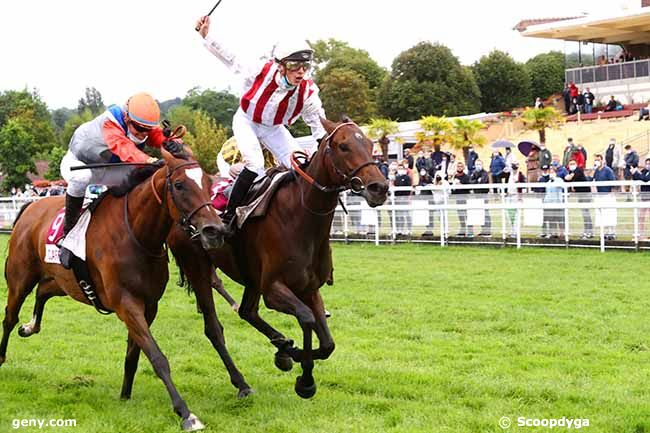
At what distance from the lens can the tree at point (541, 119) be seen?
40.5 meters

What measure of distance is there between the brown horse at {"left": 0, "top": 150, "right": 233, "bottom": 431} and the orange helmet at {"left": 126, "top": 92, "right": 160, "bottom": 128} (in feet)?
1.25

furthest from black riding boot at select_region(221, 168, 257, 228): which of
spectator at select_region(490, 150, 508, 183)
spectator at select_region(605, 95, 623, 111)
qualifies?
spectator at select_region(605, 95, 623, 111)

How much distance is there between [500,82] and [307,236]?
64.3 m

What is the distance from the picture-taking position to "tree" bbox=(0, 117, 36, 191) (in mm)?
56406

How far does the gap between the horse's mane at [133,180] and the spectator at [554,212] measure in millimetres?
11284

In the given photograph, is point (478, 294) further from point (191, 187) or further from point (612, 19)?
point (612, 19)

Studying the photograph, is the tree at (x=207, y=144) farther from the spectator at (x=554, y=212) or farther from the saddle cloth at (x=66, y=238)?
the saddle cloth at (x=66, y=238)

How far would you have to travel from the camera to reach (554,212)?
16.6 metres

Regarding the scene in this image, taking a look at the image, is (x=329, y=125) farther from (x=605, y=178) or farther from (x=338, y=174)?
(x=605, y=178)

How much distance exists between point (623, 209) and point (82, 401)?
11.4 meters

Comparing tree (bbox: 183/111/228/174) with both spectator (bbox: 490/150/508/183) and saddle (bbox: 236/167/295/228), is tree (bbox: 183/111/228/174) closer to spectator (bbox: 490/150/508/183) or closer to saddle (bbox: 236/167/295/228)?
spectator (bbox: 490/150/508/183)

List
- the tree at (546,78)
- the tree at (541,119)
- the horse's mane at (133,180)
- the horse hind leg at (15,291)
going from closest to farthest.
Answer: the horse's mane at (133,180) → the horse hind leg at (15,291) → the tree at (541,119) → the tree at (546,78)

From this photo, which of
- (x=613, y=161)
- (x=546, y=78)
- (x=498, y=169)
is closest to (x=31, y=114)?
(x=546, y=78)

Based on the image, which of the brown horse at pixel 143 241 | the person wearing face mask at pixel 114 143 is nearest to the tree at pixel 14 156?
the person wearing face mask at pixel 114 143
